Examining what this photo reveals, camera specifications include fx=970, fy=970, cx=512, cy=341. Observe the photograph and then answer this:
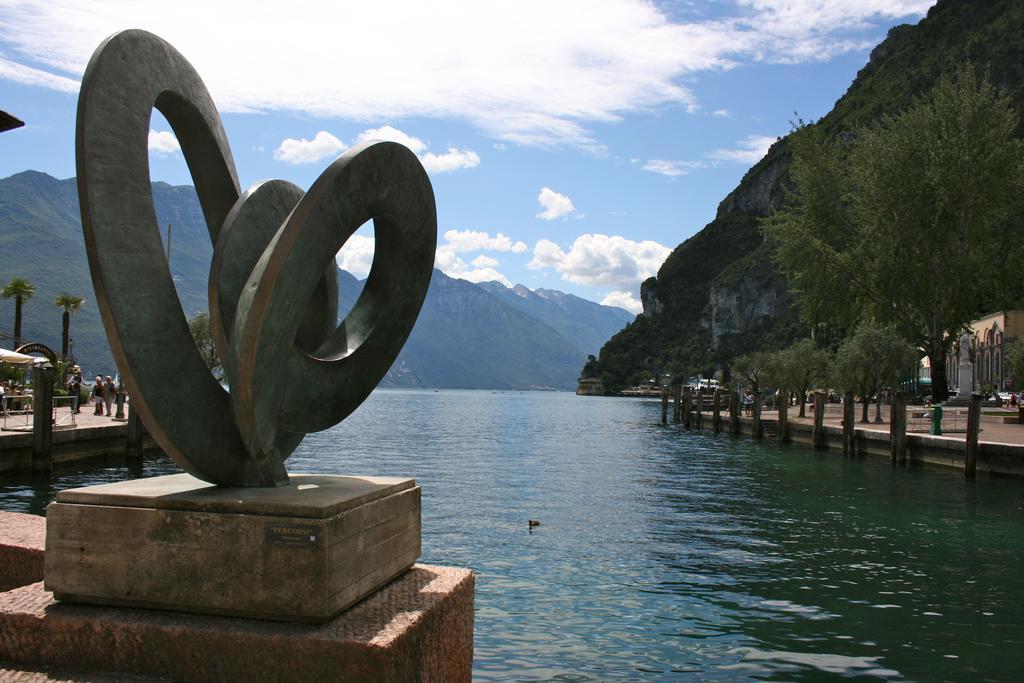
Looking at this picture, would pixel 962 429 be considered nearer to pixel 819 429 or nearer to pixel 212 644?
pixel 819 429

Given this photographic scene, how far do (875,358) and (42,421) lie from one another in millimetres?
32909

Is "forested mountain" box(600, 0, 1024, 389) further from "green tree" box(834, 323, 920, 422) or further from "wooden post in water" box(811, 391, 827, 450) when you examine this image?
"wooden post in water" box(811, 391, 827, 450)

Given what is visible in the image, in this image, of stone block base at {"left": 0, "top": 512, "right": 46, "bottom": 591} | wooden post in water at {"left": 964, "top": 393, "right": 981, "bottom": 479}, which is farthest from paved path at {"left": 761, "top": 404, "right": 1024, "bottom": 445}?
stone block base at {"left": 0, "top": 512, "right": 46, "bottom": 591}

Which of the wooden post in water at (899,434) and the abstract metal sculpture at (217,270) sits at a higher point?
the abstract metal sculpture at (217,270)

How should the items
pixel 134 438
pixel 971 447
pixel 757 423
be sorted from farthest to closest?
pixel 757 423 → pixel 134 438 → pixel 971 447

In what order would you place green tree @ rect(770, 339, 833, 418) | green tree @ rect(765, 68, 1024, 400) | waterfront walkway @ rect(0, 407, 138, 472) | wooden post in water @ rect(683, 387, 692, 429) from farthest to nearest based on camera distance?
wooden post in water @ rect(683, 387, 692, 429) → green tree @ rect(770, 339, 833, 418) → green tree @ rect(765, 68, 1024, 400) → waterfront walkway @ rect(0, 407, 138, 472)

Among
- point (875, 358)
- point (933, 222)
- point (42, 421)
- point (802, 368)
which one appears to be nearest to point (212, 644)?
point (42, 421)

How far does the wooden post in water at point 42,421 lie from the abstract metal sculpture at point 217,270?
16985 millimetres

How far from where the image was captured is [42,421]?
22188 millimetres

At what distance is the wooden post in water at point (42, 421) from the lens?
21469 mm

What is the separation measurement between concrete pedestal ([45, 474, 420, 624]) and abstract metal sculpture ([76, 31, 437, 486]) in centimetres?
58

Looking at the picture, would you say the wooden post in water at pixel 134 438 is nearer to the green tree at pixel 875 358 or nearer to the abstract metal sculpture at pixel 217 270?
the abstract metal sculpture at pixel 217 270

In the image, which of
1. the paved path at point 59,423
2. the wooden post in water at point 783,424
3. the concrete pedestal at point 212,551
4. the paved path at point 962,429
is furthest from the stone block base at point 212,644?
the wooden post in water at point 783,424

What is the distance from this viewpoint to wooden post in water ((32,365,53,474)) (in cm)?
2147
